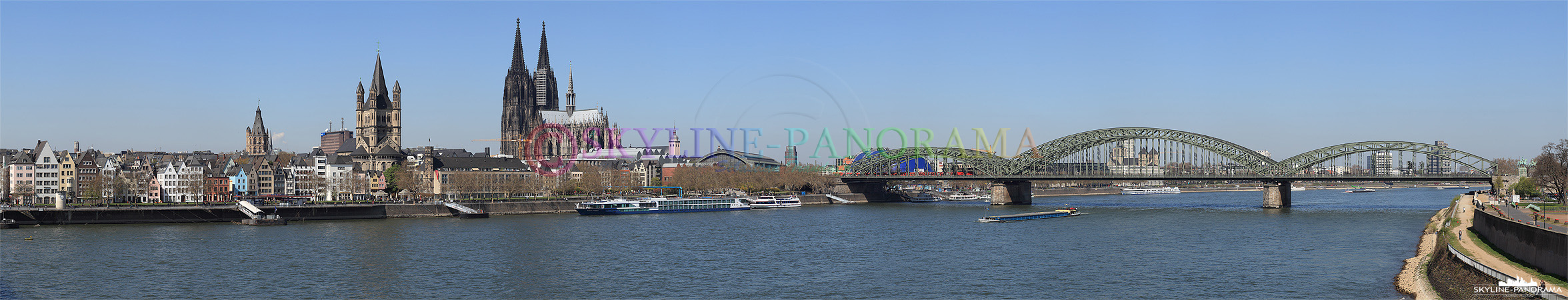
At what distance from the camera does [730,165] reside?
180750 mm

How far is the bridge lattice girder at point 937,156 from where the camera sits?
133m

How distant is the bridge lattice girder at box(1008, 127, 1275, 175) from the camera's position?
123m

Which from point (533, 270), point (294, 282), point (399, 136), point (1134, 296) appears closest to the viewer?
point (1134, 296)

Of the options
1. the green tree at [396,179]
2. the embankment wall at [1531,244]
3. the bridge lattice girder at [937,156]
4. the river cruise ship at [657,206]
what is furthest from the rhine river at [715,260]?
the bridge lattice girder at [937,156]

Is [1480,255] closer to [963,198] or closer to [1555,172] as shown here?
[1555,172]

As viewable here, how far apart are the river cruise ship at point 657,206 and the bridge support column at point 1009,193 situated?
28765 mm

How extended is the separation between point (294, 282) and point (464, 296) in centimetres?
799

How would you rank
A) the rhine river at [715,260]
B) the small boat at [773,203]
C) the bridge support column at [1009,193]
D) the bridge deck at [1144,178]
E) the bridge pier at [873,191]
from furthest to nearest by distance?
the bridge pier at [873,191]
the bridge support column at [1009,193]
the small boat at [773,203]
the bridge deck at [1144,178]
the rhine river at [715,260]

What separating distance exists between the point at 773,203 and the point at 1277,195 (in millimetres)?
48007

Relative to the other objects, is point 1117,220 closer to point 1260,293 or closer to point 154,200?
point 1260,293

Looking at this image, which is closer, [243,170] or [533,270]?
[533,270]

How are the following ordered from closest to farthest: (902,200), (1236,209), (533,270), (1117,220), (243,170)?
1. (533,270)
2. (1117,220)
3. (1236,209)
4. (243,170)
5. (902,200)

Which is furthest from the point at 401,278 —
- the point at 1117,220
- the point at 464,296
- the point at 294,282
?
the point at 1117,220

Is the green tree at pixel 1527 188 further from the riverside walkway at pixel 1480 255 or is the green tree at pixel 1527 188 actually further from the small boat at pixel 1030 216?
the small boat at pixel 1030 216
